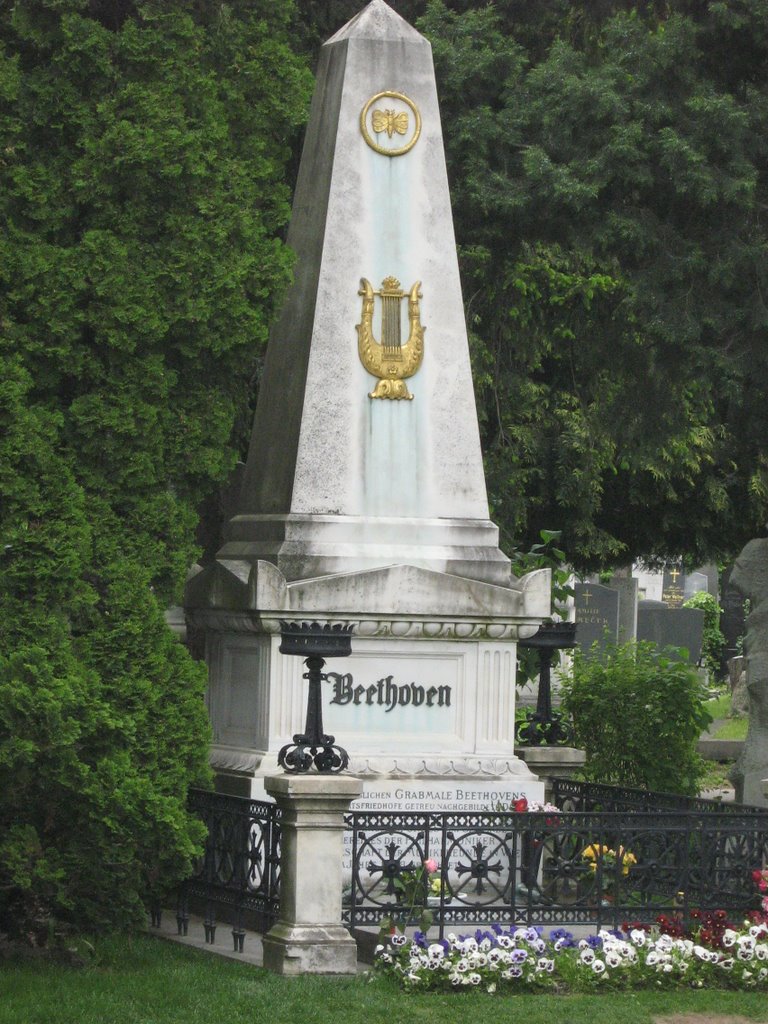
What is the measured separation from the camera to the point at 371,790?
11227 mm

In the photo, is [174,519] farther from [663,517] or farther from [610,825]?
[663,517]

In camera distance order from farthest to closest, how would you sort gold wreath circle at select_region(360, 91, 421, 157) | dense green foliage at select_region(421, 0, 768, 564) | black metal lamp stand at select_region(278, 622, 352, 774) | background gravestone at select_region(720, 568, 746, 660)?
background gravestone at select_region(720, 568, 746, 660), dense green foliage at select_region(421, 0, 768, 564), gold wreath circle at select_region(360, 91, 421, 157), black metal lamp stand at select_region(278, 622, 352, 774)

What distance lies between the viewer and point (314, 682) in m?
9.64

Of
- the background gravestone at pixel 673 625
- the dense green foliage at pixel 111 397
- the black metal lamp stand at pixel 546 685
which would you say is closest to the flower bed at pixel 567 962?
the dense green foliage at pixel 111 397

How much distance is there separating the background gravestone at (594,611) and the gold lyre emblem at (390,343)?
18.0 meters

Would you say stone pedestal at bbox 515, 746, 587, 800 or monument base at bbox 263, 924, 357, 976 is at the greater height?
stone pedestal at bbox 515, 746, 587, 800

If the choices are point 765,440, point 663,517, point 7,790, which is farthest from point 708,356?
point 663,517

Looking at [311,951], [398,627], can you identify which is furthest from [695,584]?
[311,951]

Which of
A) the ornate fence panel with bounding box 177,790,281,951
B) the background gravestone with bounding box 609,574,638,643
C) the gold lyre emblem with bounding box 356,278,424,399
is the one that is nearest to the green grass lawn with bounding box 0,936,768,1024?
the ornate fence panel with bounding box 177,790,281,951

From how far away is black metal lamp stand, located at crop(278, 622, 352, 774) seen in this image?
9.52m

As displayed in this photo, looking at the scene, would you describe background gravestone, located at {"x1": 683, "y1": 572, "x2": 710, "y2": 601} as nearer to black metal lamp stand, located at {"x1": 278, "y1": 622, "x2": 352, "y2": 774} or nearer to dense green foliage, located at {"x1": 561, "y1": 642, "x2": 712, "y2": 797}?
dense green foliage, located at {"x1": 561, "y1": 642, "x2": 712, "y2": 797}

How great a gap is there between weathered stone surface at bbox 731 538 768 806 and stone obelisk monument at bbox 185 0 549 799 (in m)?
5.24

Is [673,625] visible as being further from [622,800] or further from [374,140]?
[374,140]

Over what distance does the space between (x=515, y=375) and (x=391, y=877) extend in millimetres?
9629
